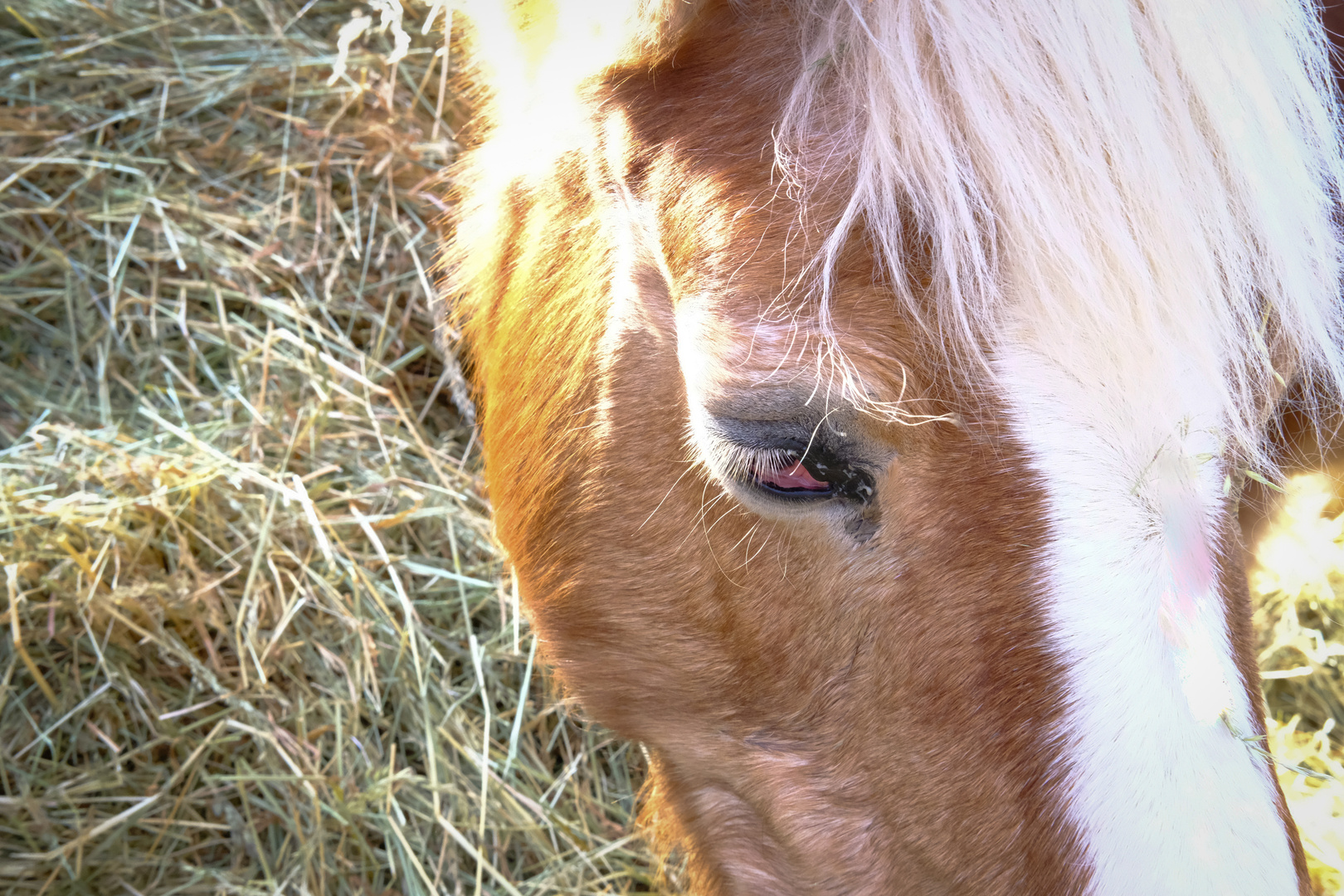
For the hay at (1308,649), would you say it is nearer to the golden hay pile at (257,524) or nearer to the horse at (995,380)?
the golden hay pile at (257,524)

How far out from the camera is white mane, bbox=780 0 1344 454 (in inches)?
28.2

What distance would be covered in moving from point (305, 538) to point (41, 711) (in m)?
0.48

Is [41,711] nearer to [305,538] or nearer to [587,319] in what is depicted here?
[305,538]

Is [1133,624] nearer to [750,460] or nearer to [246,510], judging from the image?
[750,460]

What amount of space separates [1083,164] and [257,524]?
4.66 ft

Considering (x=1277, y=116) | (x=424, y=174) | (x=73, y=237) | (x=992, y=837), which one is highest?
(x=1277, y=116)

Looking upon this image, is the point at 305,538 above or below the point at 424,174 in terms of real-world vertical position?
below

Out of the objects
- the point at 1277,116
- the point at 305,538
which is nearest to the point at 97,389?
the point at 305,538

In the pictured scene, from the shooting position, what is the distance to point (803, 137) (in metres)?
0.77

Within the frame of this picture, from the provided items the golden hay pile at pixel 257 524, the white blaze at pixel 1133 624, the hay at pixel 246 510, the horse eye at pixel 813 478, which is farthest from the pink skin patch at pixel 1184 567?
the golden hay pile at pixel 257 524

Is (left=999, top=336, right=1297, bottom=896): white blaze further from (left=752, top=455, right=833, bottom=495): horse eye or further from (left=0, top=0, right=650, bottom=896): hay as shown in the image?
(left=0, top=0, right=650, bottom=896): hay

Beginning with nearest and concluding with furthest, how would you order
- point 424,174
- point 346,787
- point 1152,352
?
point 1152,352 → point 346,787 → point 424,174

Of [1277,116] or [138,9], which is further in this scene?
[138,9]

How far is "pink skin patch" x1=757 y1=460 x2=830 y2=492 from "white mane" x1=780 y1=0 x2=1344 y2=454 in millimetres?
135
